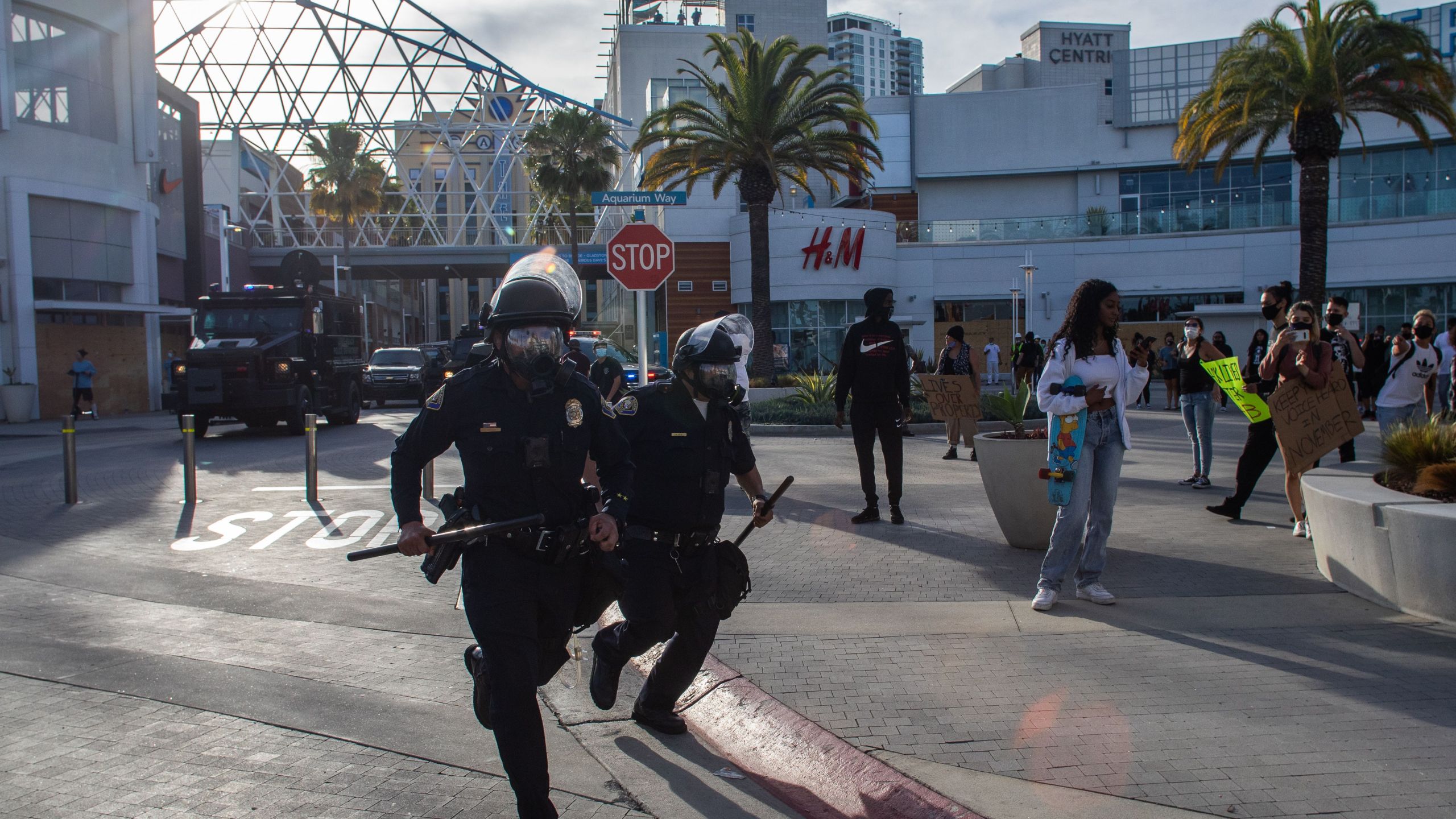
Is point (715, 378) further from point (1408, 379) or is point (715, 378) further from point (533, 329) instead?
point (1408, 379)

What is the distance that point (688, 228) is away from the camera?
41375mm

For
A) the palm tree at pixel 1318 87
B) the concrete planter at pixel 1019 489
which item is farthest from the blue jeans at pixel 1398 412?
the palm tree at pixel 1318 87

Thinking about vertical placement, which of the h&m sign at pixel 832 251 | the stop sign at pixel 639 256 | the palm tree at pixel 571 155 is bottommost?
the stop sign at pixel 639 256

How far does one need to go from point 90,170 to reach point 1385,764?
33.0 m

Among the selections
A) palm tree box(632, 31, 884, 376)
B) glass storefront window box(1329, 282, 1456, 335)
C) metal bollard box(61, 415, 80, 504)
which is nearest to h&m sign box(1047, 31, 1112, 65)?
glass storefront window box(1329, 282, 1456, 335)

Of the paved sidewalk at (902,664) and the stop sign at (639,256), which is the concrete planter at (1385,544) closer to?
the paved sidewalk at (902,664)

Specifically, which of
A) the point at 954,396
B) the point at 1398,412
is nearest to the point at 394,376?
the point at 954,396

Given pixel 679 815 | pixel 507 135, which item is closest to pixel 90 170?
pixel 679 815

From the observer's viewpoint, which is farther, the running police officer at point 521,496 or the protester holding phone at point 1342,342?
the protester holding phone at point 1342,342

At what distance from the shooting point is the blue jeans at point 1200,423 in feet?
34.1

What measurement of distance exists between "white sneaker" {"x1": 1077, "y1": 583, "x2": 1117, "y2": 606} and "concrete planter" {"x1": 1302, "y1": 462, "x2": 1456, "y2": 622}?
1.35 metres

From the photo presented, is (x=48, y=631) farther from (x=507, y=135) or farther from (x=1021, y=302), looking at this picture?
(x=507, y=135)

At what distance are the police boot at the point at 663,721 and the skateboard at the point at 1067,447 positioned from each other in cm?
251

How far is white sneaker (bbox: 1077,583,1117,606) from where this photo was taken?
19.4 ft
